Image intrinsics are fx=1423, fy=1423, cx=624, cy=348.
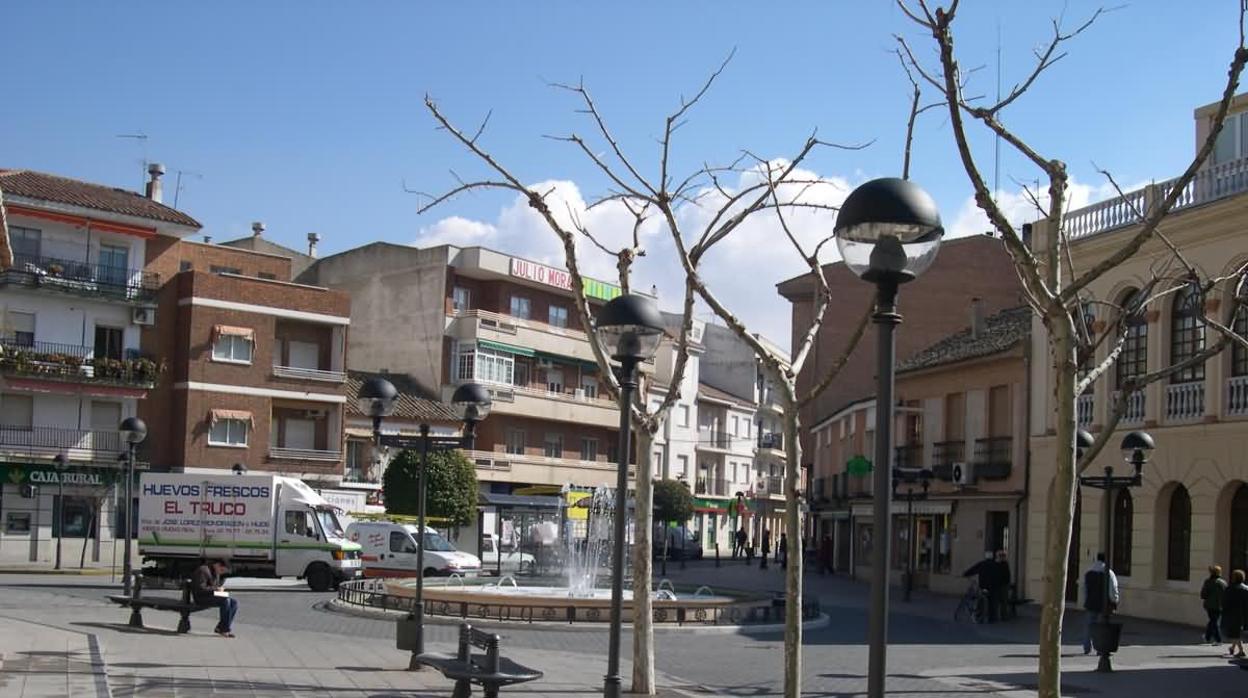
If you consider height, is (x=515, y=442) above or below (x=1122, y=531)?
above

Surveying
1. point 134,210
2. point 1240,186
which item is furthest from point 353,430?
point 1240,186

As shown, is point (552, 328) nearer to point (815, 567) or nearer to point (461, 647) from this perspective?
point (815, 567)

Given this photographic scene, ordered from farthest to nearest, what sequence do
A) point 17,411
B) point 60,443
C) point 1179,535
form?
point 60,443, point 17,411, point 1179,535

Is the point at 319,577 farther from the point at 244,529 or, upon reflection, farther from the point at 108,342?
the point at 108,342

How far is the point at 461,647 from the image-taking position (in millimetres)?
13625

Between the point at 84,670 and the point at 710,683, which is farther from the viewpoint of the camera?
the point at 710,683

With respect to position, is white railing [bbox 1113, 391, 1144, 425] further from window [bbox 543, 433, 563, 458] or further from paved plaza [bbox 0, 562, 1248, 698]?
window [bbox 543, 433, 563, 458]

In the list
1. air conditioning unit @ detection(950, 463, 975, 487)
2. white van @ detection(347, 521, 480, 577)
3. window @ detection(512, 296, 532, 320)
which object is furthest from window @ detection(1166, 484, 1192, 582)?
window @ detection(512, 296, 532, 320)

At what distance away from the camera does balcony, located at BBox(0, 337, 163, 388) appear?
46156 mm

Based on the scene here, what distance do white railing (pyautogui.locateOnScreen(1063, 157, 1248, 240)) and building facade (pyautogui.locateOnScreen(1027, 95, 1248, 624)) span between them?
28 millimetres

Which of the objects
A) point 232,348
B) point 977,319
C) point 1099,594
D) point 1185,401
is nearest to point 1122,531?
point 1185,401

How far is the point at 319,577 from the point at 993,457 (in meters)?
18.0

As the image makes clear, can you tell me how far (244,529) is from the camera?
34.2 meters

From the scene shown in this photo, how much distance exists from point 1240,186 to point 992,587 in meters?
9.40
